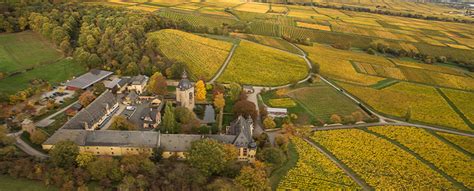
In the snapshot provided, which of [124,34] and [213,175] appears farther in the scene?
[124,34]

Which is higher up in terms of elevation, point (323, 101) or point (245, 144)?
point (245, 144)

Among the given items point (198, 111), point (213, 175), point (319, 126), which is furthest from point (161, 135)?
point (319, 126)

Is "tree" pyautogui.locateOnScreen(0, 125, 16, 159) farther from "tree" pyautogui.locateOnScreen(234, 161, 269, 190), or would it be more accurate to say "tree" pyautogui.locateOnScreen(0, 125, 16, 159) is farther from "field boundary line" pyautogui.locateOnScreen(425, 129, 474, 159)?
"field boundary line" pyautogui.locateOnScreen(425, 129, 474, 159)

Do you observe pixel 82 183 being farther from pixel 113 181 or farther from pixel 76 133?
pixel 76 133

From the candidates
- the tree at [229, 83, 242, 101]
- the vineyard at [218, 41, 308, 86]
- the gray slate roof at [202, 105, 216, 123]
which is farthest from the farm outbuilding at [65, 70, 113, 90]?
the tree at [229, 83, 242, 101]

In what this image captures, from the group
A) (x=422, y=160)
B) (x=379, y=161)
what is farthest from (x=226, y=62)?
(x=422, y=160)

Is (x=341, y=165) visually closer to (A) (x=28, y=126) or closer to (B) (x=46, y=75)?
(A) (x=28, y=126)
